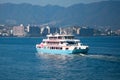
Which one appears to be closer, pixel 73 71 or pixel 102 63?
pixel 73 71

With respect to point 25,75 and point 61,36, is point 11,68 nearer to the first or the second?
point 25,75

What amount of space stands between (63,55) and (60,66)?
14.2 m

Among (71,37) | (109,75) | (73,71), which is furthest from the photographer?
(71,37)

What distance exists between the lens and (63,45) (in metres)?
67.1

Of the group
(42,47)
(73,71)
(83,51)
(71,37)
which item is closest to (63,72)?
(73,71)

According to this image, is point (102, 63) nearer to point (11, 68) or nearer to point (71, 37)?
point (11, 68)

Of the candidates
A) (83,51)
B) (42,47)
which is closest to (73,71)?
(83,51)

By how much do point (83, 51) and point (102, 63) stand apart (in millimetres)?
10849

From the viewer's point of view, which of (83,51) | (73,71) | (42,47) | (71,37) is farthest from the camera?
(42,47)

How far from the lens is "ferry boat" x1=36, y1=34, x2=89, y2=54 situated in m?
64.4

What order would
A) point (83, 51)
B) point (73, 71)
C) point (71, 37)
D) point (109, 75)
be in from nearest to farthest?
1. point (109, 75)
2. point (73, 71)
3. point (83, 51)
4. point (71, 37)

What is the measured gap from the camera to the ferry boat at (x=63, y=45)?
64.4 metres

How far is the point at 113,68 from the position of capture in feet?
161

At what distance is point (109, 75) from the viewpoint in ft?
143
